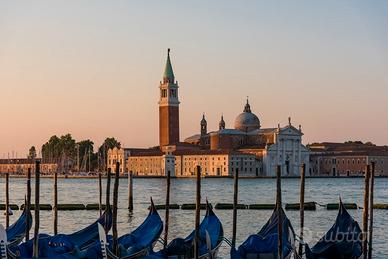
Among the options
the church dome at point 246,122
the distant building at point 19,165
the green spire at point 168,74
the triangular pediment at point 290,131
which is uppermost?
the green spire at point 168,74

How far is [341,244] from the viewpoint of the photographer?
11.9 meters

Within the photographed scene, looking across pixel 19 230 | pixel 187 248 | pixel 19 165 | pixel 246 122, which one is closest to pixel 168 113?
pixel 246 122

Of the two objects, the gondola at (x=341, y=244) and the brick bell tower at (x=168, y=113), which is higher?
the brick bell tower at (x=168, y=113)

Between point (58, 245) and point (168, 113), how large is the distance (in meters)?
62.3

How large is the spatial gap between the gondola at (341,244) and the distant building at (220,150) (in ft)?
188

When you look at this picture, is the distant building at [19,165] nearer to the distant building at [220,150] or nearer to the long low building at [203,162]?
the distant building at [220,150]

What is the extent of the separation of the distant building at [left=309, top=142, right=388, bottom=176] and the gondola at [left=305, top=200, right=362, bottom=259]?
217 feet

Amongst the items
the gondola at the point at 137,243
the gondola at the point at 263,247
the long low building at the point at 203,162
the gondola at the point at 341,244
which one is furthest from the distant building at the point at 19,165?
the gondola at the point at 263,247

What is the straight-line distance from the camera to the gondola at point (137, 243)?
10805 millimetres

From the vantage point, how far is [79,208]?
84.9 feet

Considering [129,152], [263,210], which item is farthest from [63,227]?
[129,152]

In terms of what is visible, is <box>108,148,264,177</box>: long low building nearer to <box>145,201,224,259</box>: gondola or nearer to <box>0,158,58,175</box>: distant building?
<box>0,158,58,175</box>: distant building

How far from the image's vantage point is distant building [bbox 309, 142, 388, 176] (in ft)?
256

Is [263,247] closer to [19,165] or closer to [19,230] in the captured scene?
[19,230]
